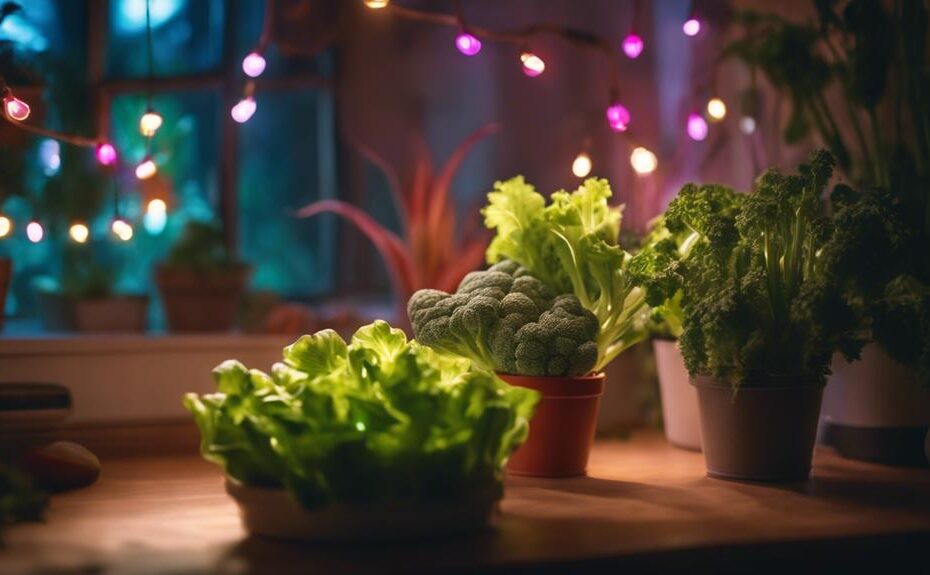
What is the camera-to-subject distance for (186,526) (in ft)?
5.22

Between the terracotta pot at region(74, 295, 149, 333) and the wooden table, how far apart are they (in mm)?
493

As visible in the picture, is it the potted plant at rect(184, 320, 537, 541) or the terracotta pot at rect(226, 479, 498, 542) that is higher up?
the potted plant at rect(184, 320, 537, 541)

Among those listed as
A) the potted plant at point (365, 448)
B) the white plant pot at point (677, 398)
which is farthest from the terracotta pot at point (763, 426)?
the potted plant at point (365, 448)

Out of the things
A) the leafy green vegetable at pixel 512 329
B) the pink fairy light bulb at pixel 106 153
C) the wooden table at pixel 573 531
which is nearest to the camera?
the wooden table at pixel 573 531

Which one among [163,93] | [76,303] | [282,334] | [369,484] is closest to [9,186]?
[76,303]

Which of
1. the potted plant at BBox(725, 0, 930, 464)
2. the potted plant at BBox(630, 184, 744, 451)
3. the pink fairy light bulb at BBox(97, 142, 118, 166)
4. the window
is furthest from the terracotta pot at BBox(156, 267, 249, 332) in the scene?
the potted plant at BBox(725, 0, 930, 464)

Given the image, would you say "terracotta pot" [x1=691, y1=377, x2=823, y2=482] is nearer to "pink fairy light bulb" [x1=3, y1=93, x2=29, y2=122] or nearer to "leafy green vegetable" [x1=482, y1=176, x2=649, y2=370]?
"leafy green vegetable" [x1=482, y1=176, x2=649, y2=370]

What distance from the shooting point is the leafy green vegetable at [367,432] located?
1.43 m

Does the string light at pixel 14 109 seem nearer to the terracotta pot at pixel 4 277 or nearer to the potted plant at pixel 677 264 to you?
the terracotta pot at pixel 4 277

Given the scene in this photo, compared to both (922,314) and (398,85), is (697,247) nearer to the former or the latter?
(922,314)

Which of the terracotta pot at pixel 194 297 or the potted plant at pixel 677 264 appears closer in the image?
the potted plant at pixel 677 264

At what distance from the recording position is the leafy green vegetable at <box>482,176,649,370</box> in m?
1.95

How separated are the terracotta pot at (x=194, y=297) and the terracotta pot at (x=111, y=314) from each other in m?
0.06

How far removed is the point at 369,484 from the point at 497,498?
0.63 feet
